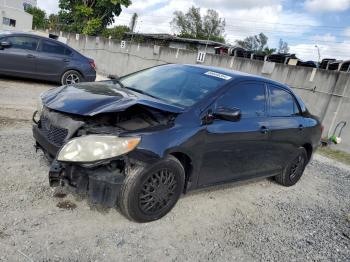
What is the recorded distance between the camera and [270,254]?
3.51 meters

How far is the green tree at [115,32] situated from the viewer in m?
40.2

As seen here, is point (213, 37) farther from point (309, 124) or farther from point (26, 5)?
point (309, 124)

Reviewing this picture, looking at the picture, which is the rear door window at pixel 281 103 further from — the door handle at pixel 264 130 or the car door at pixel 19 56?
the car door at pixel 19 56

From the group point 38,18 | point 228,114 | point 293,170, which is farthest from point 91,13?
point 228,114

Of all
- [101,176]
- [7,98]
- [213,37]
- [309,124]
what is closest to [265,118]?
[309,124]

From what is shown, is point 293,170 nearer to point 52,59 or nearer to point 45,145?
point 45,145

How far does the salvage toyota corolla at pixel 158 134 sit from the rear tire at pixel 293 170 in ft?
1.96

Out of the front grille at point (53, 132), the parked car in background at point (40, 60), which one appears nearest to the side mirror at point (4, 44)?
the parked car in background at point (40, 60)

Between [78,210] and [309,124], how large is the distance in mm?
3903

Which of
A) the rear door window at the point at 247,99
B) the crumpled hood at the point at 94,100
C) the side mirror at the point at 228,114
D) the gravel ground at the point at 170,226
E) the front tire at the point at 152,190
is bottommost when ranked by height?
the gravel ground at the point at 170,226

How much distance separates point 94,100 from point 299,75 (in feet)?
33.3

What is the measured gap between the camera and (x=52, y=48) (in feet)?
33.5

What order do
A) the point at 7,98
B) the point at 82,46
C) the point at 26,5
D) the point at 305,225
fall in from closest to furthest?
the point at 305,225, the point at 7,98, the point at 82,46, the point at 26,5

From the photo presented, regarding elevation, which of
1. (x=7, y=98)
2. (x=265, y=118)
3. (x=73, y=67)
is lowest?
(x=7, y=98)
